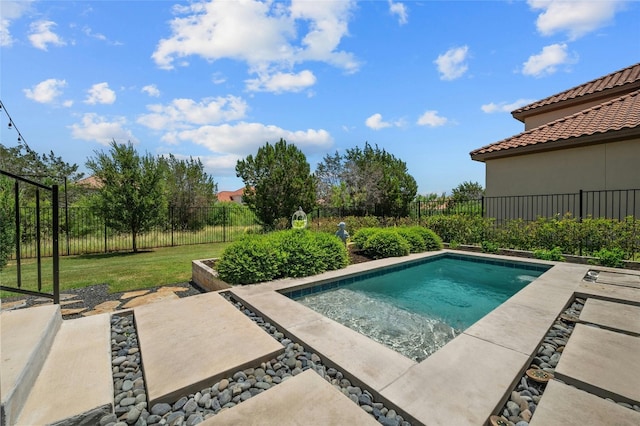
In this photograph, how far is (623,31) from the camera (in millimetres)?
6879

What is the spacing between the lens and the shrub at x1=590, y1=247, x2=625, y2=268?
6.43 meters

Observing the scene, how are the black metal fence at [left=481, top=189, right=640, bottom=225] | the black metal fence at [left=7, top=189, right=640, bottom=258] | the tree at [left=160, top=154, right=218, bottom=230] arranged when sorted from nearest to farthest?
the black metal fence at [left=481, top=189, right=640, bottom=225] → the black metal fence at [left=7, top=189, right=640, bottom=258] → the tree at [left=160, top=154, right=218, bottom=230]

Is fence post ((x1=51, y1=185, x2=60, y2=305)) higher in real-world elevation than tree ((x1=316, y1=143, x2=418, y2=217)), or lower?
lower

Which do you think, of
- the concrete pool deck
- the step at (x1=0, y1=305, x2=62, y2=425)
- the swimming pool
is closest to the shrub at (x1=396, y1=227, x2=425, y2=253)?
the swimming pool

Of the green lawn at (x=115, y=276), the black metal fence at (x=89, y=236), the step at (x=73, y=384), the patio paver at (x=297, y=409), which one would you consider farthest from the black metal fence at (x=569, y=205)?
the step at (x=73, y=384)

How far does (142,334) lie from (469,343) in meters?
3.39

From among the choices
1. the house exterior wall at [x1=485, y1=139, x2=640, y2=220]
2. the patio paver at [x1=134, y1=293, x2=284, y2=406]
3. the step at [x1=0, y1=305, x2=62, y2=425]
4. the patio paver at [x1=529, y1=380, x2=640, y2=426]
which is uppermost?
the house exterior wall at [x1=485, y1=139, x2=640, y2=220]

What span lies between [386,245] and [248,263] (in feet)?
13.8

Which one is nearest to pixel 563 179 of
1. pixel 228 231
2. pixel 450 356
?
pixel 450 356

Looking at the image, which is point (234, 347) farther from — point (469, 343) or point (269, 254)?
point (269, 254)

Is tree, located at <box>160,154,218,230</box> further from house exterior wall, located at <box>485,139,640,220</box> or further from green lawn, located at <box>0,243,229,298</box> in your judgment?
house exterior wall, located at <box>485,139,640,220</box>

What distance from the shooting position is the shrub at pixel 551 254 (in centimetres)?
728

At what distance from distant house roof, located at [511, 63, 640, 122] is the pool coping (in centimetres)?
1096

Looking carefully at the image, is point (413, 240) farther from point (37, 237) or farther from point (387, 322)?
point (37, 237)
